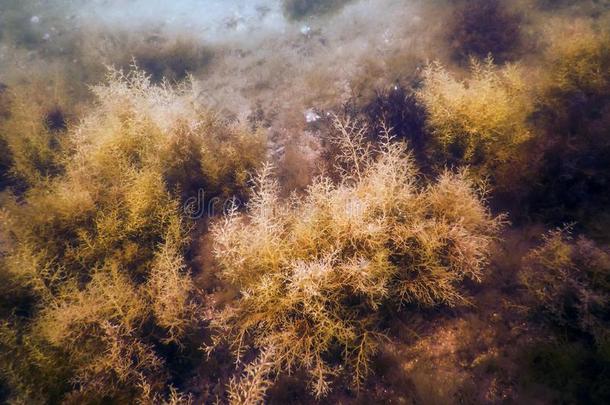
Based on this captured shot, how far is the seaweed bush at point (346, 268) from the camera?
3.46 m

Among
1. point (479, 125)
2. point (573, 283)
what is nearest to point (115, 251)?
point (479, 125)

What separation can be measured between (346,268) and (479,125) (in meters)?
2.91

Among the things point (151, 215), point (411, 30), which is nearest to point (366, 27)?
point (411, 30)

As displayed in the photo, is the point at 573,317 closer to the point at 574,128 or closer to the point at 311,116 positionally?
the point at 574,128

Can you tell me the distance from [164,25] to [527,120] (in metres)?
9.22

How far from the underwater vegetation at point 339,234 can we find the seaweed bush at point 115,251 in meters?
0.03

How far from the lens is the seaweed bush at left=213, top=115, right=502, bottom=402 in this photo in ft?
11.3

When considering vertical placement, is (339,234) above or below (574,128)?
below

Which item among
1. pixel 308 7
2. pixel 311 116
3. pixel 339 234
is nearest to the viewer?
pixel 339 234

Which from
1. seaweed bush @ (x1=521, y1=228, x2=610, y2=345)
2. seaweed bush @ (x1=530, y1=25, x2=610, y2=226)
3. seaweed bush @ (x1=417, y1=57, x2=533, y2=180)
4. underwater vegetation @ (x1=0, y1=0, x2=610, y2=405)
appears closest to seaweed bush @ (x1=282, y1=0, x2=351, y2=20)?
underwater vegetation @ (x1=0, y1=0, x2=610, y2=405)

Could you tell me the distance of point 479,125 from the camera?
15.1 ft

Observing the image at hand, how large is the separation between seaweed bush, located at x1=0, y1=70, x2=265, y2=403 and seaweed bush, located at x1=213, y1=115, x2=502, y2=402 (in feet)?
3.31

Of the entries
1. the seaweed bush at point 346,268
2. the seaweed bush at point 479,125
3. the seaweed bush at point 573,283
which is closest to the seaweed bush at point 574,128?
the seaweed bush at point 479,125

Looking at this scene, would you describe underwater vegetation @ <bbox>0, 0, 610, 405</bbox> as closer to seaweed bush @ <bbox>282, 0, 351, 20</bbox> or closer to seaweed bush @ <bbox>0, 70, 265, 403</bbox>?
seaweed bush @ <bbox>0, 70, 265, 403</bbox>
